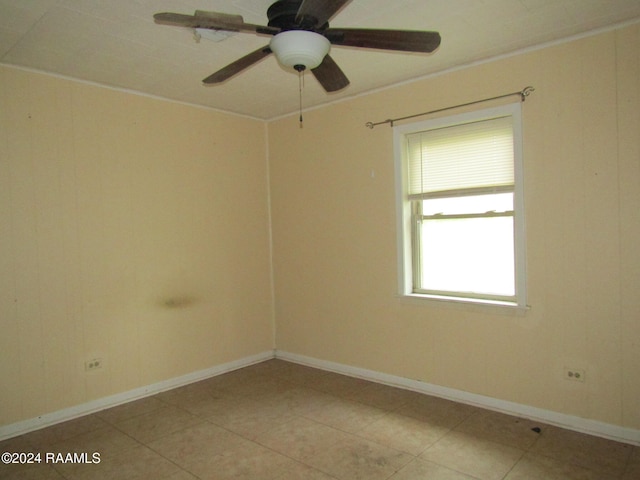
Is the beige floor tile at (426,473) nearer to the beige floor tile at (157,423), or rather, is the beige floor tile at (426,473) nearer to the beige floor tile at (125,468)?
the beige floor tile at (125,468)

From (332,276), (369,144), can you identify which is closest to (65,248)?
(332,276)

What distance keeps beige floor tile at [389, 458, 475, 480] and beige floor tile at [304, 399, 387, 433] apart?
562mm

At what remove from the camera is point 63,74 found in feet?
10.7

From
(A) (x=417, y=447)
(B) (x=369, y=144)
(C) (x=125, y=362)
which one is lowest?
(A) (x=417, y=447)

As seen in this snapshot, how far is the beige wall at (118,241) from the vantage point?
310 centimetres

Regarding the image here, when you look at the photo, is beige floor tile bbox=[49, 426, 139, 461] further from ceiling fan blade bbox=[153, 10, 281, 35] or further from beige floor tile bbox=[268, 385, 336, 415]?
ceiling fan blade bbox=[153, 10, 281, 35]

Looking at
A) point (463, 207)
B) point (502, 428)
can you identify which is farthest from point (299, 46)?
point (502, 428)

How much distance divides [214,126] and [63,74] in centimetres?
139

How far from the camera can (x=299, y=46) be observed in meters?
1.90

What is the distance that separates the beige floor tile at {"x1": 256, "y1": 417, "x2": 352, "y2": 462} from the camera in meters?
2.74

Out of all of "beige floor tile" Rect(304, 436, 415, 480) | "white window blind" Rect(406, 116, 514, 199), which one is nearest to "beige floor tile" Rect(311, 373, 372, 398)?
"beige floor tile" Rect(304, 436, 415, 480)

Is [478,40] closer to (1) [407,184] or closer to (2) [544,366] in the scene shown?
(1) [407,184]

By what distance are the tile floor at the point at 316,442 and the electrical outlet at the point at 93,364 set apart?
360 mm

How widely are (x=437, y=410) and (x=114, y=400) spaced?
8.70 feet
